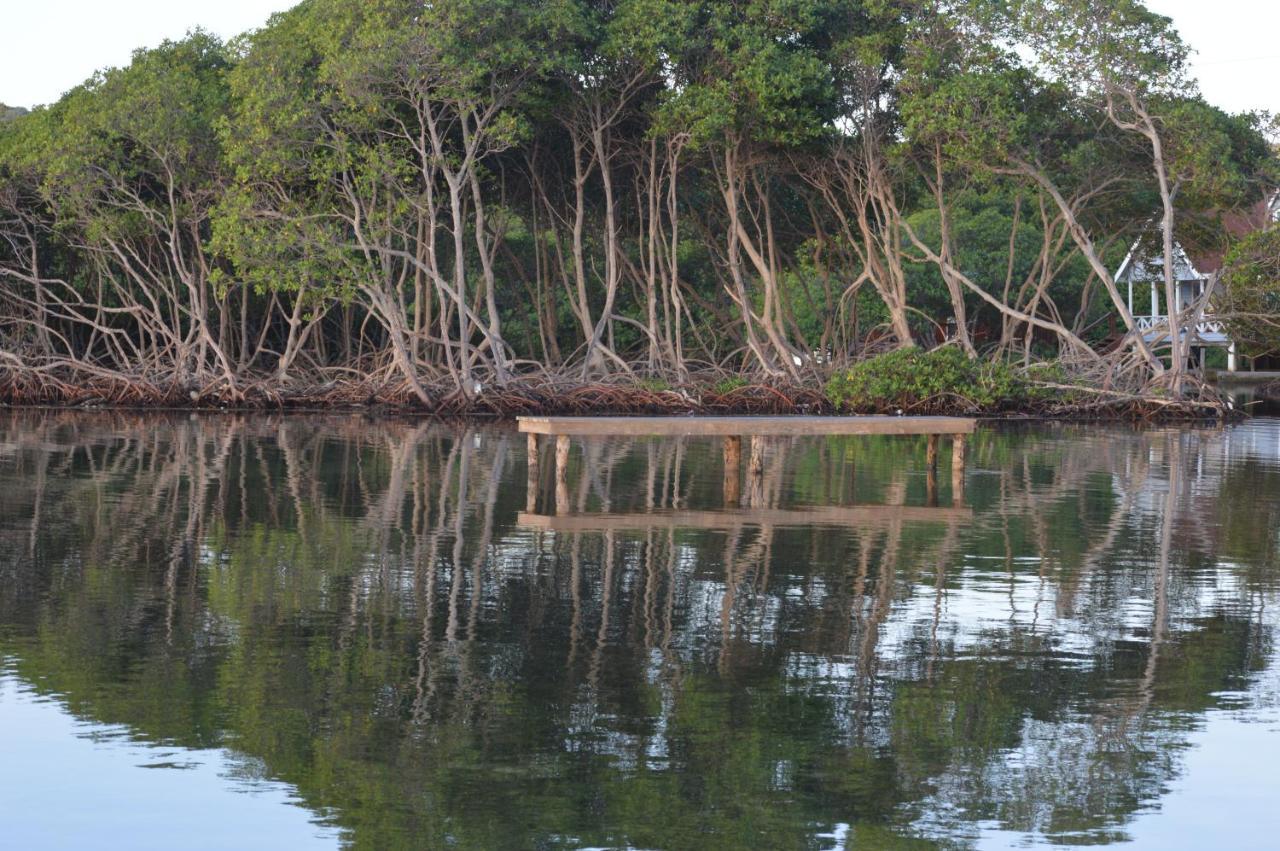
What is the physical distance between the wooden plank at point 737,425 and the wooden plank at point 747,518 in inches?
27.3

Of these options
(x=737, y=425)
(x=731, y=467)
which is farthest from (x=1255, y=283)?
(x=737, y=425)

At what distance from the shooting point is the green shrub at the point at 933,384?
31.0 m

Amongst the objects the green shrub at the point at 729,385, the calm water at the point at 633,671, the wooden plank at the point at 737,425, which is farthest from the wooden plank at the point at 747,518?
the green shrub at the point at 729,385

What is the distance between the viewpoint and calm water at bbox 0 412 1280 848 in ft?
19.1

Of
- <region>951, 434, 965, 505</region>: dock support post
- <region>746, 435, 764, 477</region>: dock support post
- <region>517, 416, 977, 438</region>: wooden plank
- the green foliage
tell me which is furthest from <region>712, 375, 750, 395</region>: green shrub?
<region>517, 416, 977, 438</region>: wooden plank

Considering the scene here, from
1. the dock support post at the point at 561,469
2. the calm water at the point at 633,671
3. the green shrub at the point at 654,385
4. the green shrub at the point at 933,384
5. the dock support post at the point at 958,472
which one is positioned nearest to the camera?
the calm water at the point at 633,671

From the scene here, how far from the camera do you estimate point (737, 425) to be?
1498 centimetres

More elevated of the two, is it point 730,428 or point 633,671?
point 730,428

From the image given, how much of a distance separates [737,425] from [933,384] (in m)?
16.5

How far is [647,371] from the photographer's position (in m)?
34.5

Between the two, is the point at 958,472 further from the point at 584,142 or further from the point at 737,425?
the point at 584,142

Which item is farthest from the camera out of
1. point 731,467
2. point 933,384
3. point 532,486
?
point 933,384

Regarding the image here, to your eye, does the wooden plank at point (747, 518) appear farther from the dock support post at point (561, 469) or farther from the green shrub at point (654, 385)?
the green shrub at point (654, 385)

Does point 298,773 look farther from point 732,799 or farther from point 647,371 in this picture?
point 647,371
